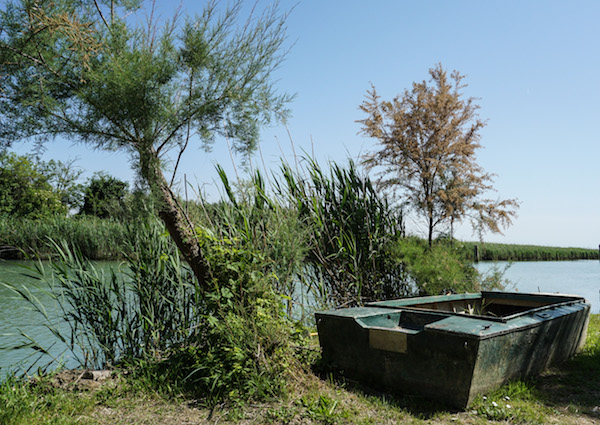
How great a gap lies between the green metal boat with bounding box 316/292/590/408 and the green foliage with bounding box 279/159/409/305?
1119 mm

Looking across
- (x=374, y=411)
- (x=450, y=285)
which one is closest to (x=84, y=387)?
(x=374, y=411)

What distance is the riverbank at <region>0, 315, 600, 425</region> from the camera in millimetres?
3062

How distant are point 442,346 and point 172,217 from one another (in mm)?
2426

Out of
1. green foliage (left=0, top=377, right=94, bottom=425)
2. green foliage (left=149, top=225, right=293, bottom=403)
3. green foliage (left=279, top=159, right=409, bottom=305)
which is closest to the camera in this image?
green foliage (left=0, top=377, right=94, bottom=425)

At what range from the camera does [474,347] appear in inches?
120

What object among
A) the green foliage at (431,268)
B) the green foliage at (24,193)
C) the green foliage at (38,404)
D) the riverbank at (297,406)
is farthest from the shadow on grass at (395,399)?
the green foliage at (24,193)

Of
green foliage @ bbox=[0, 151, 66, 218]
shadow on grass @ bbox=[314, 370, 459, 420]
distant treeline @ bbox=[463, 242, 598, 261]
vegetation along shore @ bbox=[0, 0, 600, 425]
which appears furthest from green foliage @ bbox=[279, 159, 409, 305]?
green foliage @ bbox=[0, 151, 66, 218]

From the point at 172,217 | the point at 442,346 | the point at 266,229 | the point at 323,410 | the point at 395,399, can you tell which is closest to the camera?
the point at 323,410

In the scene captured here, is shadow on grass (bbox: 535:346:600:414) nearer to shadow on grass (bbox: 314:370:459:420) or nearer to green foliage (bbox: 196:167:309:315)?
shadow on grass (bbox: 314:370:459:420)

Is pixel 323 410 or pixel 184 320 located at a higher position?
pixel 184 320

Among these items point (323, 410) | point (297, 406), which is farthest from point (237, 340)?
point (323, 410)

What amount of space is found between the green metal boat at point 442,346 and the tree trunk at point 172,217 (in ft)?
3.88

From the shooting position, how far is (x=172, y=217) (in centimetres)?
377

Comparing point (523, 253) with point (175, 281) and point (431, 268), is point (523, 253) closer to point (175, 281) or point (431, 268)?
point (431, 268)
